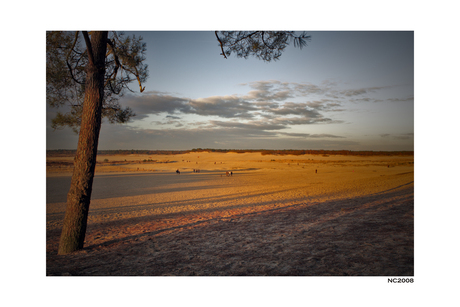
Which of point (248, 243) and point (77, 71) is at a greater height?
point (77, 71)

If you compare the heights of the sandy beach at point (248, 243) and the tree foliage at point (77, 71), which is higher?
the tree foliage at point (77, 71)

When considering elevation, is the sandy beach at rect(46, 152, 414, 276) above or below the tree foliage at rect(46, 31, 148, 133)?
below

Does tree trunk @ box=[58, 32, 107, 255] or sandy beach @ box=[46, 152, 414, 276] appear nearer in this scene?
sandy beach @ box=[46, 152, 414, 276]

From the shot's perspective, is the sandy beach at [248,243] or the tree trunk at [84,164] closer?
the sandy beach at [248,243]

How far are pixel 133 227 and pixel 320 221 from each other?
4.86 metres

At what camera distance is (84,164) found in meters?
4.05

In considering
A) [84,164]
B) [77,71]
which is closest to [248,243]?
[84,164]

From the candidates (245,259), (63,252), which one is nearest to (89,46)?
(63,252)

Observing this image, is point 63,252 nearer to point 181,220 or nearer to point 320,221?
point 181,220

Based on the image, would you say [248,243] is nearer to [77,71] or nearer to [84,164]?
[84,164]

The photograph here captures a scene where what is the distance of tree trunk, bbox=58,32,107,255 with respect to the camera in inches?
160

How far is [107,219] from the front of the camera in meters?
7.21

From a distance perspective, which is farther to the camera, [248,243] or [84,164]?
[248,243]

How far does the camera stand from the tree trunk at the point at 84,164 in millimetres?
4055
